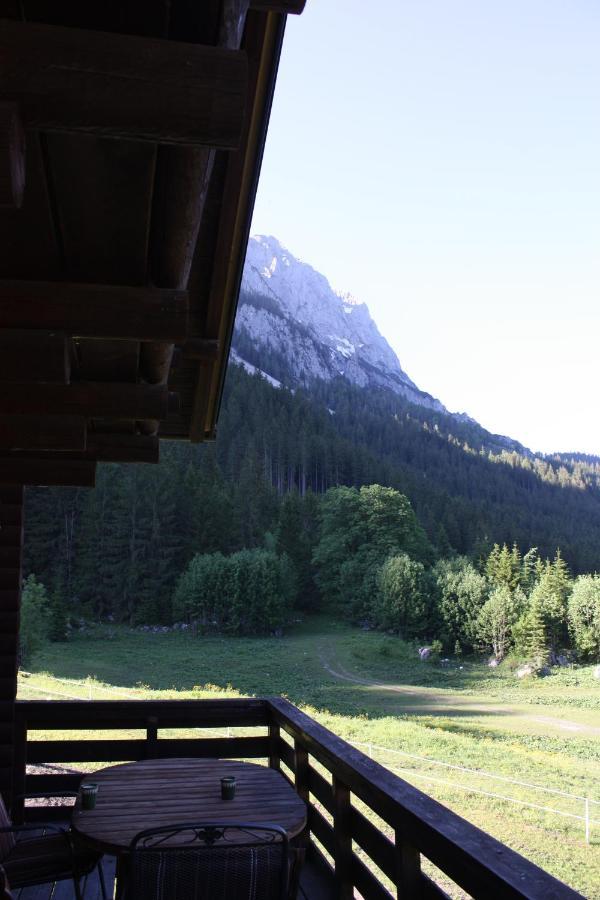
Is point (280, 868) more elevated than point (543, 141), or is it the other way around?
point (543, 141)

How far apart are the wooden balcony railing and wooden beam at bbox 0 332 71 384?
1.45 metres

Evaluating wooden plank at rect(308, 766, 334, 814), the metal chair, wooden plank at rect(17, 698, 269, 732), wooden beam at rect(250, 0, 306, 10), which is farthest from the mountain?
wooden beam at rect(250, 0, 306, 10)

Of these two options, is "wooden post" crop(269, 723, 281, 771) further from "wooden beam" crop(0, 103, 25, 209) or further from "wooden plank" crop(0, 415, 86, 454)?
"wooden beam" crop(0, 103, 25, 209)

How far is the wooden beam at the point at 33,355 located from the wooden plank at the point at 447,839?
1431 mm

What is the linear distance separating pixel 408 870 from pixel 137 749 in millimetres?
2523

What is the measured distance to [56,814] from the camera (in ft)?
12.8

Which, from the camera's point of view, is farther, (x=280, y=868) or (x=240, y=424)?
(x=240, y=424)

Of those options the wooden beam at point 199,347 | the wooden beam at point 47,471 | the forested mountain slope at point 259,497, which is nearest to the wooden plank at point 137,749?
the wooden beam at point 47,471

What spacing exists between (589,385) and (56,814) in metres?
130

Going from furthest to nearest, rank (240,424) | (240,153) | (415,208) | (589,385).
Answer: (589,385) → (240,424) → (415,208) → (240,153)

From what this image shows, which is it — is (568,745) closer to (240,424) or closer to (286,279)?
(240,424)

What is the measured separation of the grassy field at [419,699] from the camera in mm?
11508

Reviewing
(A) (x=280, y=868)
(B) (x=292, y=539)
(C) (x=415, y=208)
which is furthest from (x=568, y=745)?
(C) (x=415, y=208)

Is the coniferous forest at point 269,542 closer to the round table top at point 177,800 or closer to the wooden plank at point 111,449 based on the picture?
the wooden plank at point 111,449
